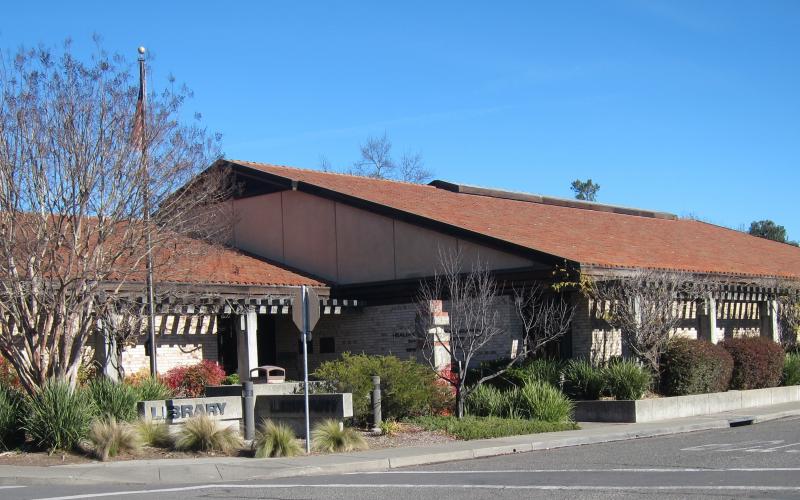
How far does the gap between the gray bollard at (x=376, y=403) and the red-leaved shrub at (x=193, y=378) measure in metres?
6.79

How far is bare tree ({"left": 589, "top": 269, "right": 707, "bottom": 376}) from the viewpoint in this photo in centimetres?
2259

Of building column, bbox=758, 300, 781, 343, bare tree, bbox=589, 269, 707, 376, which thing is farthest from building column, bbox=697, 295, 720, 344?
bare tree, bbox=589, 269, 707, 376

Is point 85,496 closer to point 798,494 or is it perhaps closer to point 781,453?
point 798,494

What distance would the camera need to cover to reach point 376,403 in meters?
18.6

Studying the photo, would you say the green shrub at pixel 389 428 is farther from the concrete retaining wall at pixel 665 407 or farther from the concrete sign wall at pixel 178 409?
the concrete retaining wall at pixel 665 407

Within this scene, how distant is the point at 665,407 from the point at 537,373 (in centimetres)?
299

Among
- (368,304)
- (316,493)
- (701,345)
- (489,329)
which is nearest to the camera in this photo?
(316,493)

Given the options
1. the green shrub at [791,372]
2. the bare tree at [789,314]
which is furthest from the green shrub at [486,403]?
the bare tree at [789,314]

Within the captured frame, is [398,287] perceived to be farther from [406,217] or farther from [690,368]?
[690,368]

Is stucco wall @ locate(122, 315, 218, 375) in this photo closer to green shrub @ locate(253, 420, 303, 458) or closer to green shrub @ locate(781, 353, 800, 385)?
green shrub @ locate(253, 420, 303, 458)

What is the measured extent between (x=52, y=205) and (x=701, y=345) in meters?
15.2

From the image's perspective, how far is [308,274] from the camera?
30000mm

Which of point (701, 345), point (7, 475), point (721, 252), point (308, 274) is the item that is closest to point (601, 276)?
point (701, 345)

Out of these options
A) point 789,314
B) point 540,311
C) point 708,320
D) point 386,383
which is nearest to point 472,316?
point 540,311
